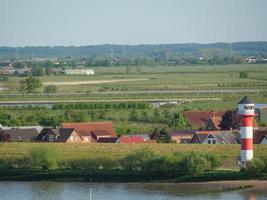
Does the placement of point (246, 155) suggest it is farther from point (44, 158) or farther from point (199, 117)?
point (199, 117)

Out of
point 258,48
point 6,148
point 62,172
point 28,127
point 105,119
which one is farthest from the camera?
point 258,48

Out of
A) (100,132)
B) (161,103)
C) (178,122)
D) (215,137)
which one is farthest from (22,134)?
(161,103)

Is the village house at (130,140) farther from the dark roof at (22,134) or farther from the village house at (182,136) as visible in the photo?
the dark roof at (22,134)

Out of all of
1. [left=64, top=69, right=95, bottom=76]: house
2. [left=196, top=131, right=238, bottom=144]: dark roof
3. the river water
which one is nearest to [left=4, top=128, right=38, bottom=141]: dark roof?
[left=196, top=131, right=238, bottom=144]: dark roof

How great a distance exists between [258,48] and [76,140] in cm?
14597

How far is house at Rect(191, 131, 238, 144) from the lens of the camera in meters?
34.9

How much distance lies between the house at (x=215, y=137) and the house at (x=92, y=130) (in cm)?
363

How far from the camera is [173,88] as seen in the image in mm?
70812

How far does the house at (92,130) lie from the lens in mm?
37438

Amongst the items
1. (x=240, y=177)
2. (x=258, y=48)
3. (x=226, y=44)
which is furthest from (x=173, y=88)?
(x=226, y=44)

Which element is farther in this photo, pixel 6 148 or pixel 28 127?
pixel 28 127

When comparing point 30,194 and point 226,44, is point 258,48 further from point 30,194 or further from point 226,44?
point 30,194

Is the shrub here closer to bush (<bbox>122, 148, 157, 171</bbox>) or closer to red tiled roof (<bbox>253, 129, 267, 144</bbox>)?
bush (<bbox>122, 148, 157, 171</bbox>)

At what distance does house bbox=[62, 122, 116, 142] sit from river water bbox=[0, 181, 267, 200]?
288 inches
